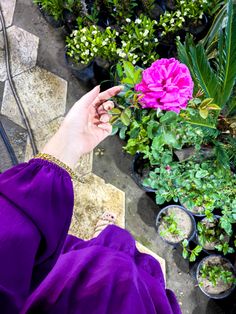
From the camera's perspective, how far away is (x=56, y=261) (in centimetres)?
93

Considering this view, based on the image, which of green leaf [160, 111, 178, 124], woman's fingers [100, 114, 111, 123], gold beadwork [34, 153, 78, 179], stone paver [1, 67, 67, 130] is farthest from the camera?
stone paver [1, 67, 67, 130]

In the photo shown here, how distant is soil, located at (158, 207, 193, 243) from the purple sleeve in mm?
942

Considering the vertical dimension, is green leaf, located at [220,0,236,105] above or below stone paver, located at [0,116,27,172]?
above

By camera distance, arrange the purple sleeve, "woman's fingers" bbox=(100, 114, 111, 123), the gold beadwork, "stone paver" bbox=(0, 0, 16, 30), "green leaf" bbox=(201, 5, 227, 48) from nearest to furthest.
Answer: the purple sleeve < the gold beadwork < "woman's fingers" bbox=(100, 114, 111, 123) < "green leaf" bbox=(201, 5, 227, 48) < "stone paver" bbox=(0, 0, 16, 30)

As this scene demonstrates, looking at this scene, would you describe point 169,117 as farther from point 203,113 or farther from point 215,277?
point 215,277

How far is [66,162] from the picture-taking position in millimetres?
1023

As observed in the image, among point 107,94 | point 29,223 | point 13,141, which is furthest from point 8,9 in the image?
point 29,223

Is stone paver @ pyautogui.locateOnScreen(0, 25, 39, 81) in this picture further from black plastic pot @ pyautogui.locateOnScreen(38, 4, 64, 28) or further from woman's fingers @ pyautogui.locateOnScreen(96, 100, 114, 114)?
woman's fingers @ pyautogui.locateOnScreen(96, 100, 114, 114)

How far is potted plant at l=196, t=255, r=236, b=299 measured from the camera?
1.63 meters

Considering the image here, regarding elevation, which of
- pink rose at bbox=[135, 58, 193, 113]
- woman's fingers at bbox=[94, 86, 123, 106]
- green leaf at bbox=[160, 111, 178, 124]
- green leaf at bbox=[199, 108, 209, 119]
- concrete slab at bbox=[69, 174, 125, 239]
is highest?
pink rose at bbox=[135, 58, 193, 113]

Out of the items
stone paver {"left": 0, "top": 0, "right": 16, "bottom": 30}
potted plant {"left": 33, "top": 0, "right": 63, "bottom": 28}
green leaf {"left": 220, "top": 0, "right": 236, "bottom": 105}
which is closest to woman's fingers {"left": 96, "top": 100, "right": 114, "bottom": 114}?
green leaf {"left": 220, "top": 0, "right": 236, "bottom": 105}

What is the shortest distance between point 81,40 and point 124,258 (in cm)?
104

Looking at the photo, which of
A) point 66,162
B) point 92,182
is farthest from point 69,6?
point 66,162

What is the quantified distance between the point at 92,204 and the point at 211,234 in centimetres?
57
